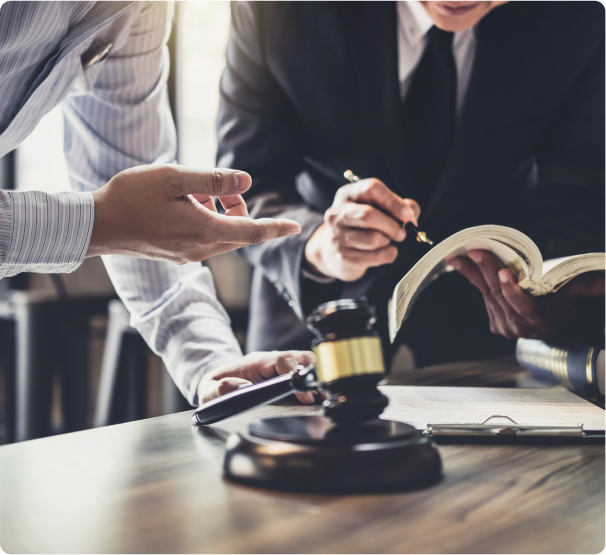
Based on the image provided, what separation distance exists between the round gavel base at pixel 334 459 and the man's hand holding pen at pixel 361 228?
0.58 meters

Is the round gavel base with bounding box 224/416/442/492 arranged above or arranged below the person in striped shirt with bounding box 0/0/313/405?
below

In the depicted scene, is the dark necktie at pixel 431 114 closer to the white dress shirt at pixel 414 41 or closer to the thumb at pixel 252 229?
the white dress shirt at pixel 414 41

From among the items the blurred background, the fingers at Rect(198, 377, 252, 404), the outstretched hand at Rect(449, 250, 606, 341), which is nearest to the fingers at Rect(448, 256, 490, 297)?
the outstretched hand at Rect(449, 250, 606, 341)

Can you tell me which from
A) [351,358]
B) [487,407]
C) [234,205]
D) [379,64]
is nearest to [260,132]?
[379,64]

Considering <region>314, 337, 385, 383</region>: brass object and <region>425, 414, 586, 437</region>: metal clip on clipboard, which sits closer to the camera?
<region>314, 337, 385, 383</region>: brass object

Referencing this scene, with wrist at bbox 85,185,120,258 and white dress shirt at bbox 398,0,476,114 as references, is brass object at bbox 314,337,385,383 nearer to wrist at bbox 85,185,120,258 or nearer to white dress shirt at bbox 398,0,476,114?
wrist at bbox 85,185,120,258

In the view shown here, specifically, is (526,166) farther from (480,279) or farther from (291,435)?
(291,435)

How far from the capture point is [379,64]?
4.23 ft

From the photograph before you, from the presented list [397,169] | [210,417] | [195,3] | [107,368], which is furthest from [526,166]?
[195,3]

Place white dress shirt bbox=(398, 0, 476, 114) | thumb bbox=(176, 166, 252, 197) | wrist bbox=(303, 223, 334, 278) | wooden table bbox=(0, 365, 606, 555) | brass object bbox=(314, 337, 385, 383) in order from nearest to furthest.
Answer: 1. wooden table bbox=(0, 365, 606, 555)
2. brass object bbox=(314, 337, 385, 383)
3. thumb bbox=(176, 166, 252, 197)
4. wrist bbox=(303, 223, 334, 278)
5. white dress shirt bbox=(398, 0, 476, 114)

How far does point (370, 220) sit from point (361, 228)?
50mm

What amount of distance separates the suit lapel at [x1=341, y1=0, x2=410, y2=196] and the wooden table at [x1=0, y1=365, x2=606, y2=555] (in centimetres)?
93

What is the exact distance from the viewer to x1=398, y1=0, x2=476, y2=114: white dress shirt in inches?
51.3

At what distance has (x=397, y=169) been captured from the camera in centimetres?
134
